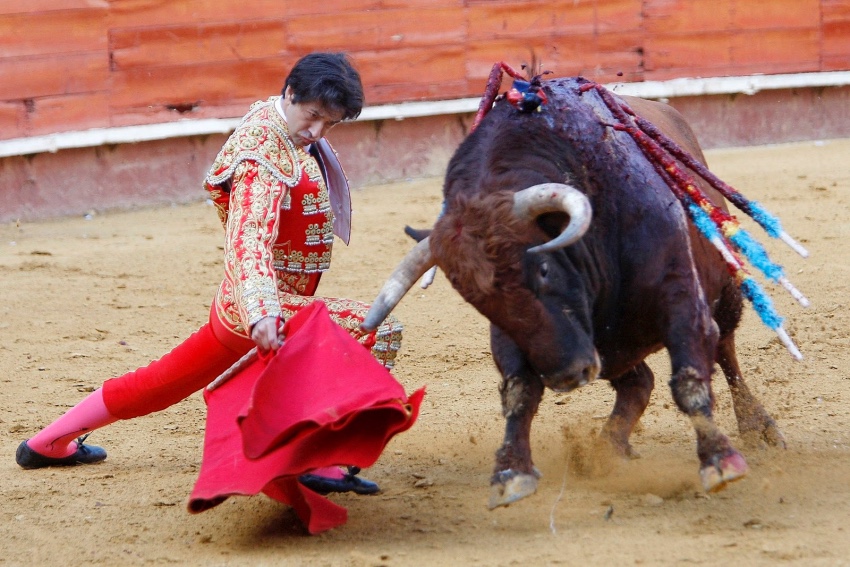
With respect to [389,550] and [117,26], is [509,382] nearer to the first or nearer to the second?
[389,550]

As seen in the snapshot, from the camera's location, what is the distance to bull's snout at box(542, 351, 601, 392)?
270cm

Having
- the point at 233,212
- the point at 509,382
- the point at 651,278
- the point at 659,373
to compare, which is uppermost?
the point at 233,212

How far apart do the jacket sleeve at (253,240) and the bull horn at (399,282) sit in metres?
0.23

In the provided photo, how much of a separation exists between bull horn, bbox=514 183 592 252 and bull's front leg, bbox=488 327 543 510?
40 centimetres

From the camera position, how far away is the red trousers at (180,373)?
10.2 ft

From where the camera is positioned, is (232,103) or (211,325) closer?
(211,325)

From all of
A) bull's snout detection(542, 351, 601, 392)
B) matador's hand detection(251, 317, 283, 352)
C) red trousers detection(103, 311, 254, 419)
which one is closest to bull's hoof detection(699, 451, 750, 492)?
bull's snout detection(542, 351, 601, 392)

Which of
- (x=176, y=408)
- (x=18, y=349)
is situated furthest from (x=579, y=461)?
(x=18, y=349)

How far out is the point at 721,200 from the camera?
3785mm

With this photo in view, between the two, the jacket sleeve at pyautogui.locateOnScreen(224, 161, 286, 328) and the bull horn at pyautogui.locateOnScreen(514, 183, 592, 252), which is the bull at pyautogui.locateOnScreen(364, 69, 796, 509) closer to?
the bull horn at pyautogui.locateOnScreen(514, 183, 592, 252)

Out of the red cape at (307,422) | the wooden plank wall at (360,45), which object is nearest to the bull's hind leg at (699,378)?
the red cape at (307,422)

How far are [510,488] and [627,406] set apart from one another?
3.05ft

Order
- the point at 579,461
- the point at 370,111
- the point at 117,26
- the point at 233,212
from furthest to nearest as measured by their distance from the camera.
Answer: the point at 370,111 → the point at 117,26 → the point at 579,461 → the point at 233,212

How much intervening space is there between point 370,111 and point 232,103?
0.90 metres
